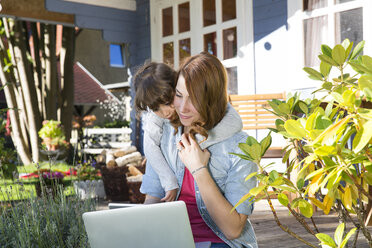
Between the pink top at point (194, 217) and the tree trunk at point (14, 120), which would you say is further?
the tree trunk at point (14, 120)

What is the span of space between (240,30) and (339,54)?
14.5 ft

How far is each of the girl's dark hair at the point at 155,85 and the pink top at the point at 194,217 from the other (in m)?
0.53

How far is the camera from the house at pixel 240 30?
14.8 ft

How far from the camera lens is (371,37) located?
4.08 metres

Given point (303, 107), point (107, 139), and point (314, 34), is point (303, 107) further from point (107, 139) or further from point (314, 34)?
point (107, 139)

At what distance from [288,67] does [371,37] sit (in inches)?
38.8

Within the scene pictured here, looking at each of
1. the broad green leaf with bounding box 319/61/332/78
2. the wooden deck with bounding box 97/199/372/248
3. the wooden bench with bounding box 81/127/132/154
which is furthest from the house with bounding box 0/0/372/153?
the wooden bench with bounding box 81/127/132/154

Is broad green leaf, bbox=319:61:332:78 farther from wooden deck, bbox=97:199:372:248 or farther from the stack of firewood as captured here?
the stack of firewood

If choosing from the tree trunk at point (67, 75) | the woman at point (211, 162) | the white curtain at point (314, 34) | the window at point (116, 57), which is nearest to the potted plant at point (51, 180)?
the woman at point (211, 162)

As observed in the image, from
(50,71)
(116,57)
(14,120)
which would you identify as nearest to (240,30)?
(50,71)

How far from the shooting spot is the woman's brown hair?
1.59m

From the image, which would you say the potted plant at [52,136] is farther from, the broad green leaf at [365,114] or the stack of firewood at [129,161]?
the broad green leaf at [365,114]

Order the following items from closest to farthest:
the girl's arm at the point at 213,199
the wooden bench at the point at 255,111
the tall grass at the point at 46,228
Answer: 1. the girl's arm at the point at 213,199
2. the tall grass at the point at 46,228
3. the wooden bench at the point at 255,111

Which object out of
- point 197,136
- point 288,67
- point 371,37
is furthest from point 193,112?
point 288,67
